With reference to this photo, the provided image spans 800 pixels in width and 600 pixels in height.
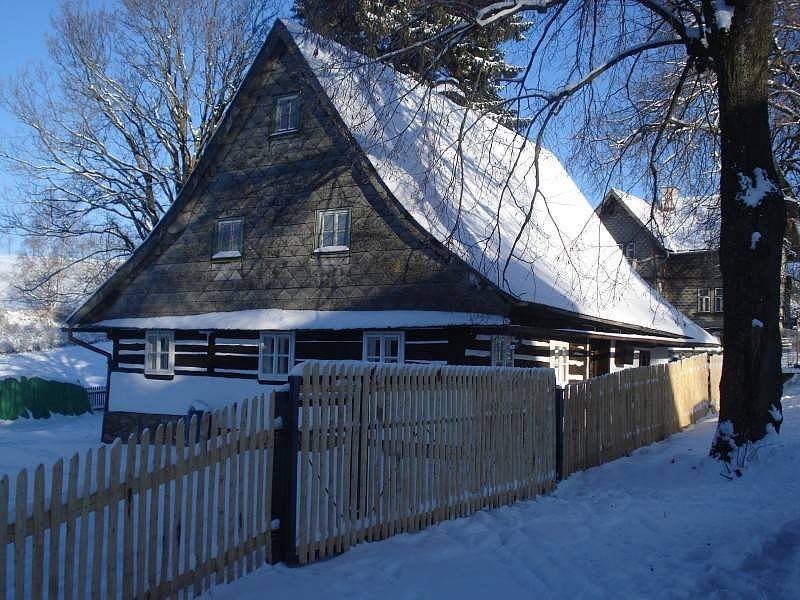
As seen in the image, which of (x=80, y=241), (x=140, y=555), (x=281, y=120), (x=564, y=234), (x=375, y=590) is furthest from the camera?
(x=80, y=241)

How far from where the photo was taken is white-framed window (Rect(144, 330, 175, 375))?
1942 cm

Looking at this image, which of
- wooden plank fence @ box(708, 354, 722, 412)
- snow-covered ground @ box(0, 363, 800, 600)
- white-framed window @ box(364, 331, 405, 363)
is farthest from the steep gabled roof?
snow-covered ground @ box(0, 363, 800, 600)

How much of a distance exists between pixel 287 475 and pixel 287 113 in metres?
13.2

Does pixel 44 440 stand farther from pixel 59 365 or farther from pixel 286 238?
pixel 59 365

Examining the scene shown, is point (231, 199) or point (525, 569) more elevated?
point (231, 199)

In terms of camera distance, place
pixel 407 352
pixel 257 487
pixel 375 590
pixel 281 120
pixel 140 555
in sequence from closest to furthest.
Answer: pixel 140 555
pixel 375 590
pixel 257 487
pixel 407 352
pixel 281 120

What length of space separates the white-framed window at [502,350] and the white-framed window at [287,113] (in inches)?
269

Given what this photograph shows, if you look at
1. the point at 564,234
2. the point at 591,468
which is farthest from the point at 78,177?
the point at 591,468

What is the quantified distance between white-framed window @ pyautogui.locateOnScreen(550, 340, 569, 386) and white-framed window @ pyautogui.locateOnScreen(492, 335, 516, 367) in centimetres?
206

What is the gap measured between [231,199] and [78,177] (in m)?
13.4

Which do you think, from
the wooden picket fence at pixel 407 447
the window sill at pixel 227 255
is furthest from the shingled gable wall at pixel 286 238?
the wooden picket fence at pixel 407 447

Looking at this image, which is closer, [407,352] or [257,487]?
[257,487]

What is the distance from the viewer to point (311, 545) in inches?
253

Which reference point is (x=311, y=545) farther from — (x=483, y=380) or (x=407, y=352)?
(x=407, y=352)
